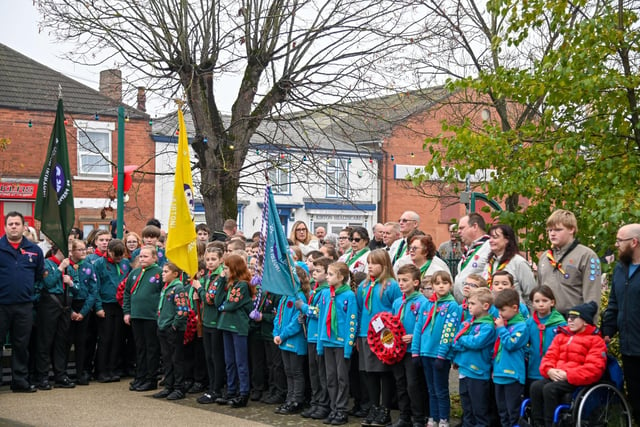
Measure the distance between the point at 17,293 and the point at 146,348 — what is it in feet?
5.99

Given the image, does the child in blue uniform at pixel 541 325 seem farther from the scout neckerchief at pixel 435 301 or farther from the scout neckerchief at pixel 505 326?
the scout neckerchief at pixel 435 301

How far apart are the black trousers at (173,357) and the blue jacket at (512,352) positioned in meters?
4.66

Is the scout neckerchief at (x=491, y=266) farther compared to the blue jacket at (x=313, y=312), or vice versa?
the blue jacket at (x=313, y=312)

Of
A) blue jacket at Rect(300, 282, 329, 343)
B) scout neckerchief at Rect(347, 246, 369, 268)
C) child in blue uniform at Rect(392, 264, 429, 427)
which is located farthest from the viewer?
scout neckerchief at Rect(347, 246, 369, 268)

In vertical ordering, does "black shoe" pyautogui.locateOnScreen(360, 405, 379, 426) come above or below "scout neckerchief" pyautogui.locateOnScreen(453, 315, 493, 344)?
below

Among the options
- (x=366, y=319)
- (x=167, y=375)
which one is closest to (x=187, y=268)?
(x=167, y=375)

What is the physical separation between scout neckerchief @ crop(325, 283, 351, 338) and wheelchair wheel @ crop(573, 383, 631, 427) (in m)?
3.06

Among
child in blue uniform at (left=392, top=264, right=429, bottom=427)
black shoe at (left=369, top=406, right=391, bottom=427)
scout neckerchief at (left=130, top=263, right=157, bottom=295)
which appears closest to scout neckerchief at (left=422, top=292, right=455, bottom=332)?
child in blue uniform at (left=392, top=264, right=429, bottom=427)

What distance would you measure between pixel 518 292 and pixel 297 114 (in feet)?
32.1

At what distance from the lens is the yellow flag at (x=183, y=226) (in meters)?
11.0

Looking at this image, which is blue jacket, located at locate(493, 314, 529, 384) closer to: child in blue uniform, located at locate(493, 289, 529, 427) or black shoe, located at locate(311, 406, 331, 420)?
child in blue uniform, located at locate(493, 289, 529, 427)

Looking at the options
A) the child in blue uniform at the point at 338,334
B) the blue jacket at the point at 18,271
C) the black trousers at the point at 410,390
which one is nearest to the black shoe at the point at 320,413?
the child in blue uniform at the point at 338,334

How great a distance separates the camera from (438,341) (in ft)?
29.6

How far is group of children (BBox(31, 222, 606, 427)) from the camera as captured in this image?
8.34 meters
